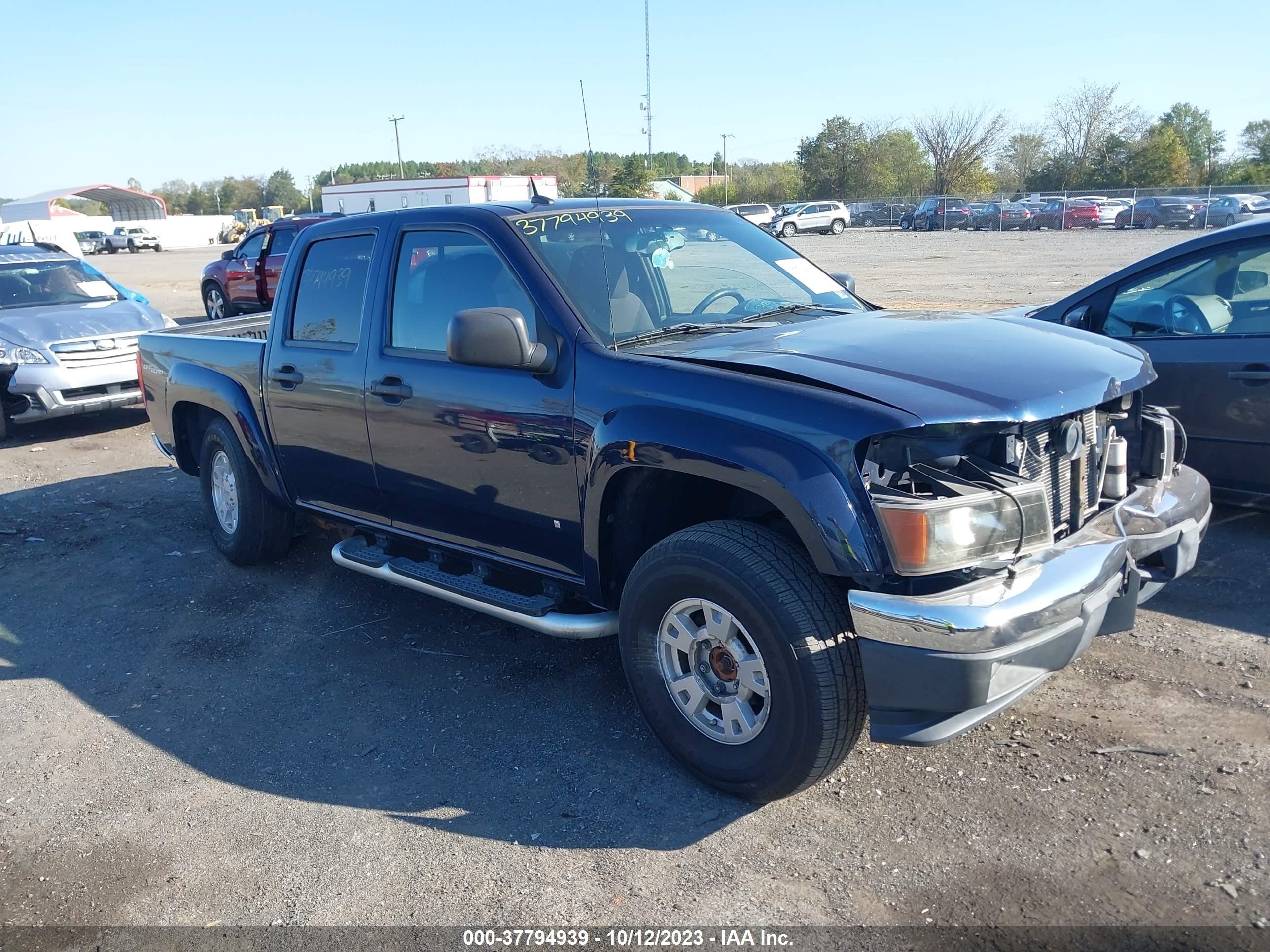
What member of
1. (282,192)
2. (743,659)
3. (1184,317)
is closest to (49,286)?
(743,659)

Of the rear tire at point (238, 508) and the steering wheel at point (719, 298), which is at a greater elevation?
the steering wheel at point (719, 298)

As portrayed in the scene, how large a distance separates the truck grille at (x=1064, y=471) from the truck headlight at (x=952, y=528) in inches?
8.1

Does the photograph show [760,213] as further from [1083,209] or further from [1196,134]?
[1196,134]

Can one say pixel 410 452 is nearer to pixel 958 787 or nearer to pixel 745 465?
pixel 745 465

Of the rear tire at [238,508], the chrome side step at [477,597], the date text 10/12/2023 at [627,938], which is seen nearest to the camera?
the date text 10/12/2023 at [627,938]

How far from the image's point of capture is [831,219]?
163ft

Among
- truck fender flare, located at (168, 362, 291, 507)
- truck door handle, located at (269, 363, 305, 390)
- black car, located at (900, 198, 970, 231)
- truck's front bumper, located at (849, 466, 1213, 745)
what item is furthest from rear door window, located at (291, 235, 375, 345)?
black car, located at (900, 198, 970, 231)

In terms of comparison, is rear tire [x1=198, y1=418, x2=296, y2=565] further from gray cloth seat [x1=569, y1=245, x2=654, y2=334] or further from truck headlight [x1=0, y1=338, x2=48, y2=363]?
truck headlight [x1=0, y1=338, x2=48, y2=363]

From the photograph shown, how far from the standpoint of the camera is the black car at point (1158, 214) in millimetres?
38938

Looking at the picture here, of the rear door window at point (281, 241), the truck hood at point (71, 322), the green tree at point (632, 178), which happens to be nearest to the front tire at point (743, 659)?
the green tree at point (632, 178)

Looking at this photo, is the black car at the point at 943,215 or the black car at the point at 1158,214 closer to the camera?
the black car at the point at 1158,214

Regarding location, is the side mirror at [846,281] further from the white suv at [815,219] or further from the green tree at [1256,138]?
the green tree at [1256,138]

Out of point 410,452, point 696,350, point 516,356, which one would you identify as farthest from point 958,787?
point 410,452

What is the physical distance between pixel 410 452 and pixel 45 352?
7.17 metres
